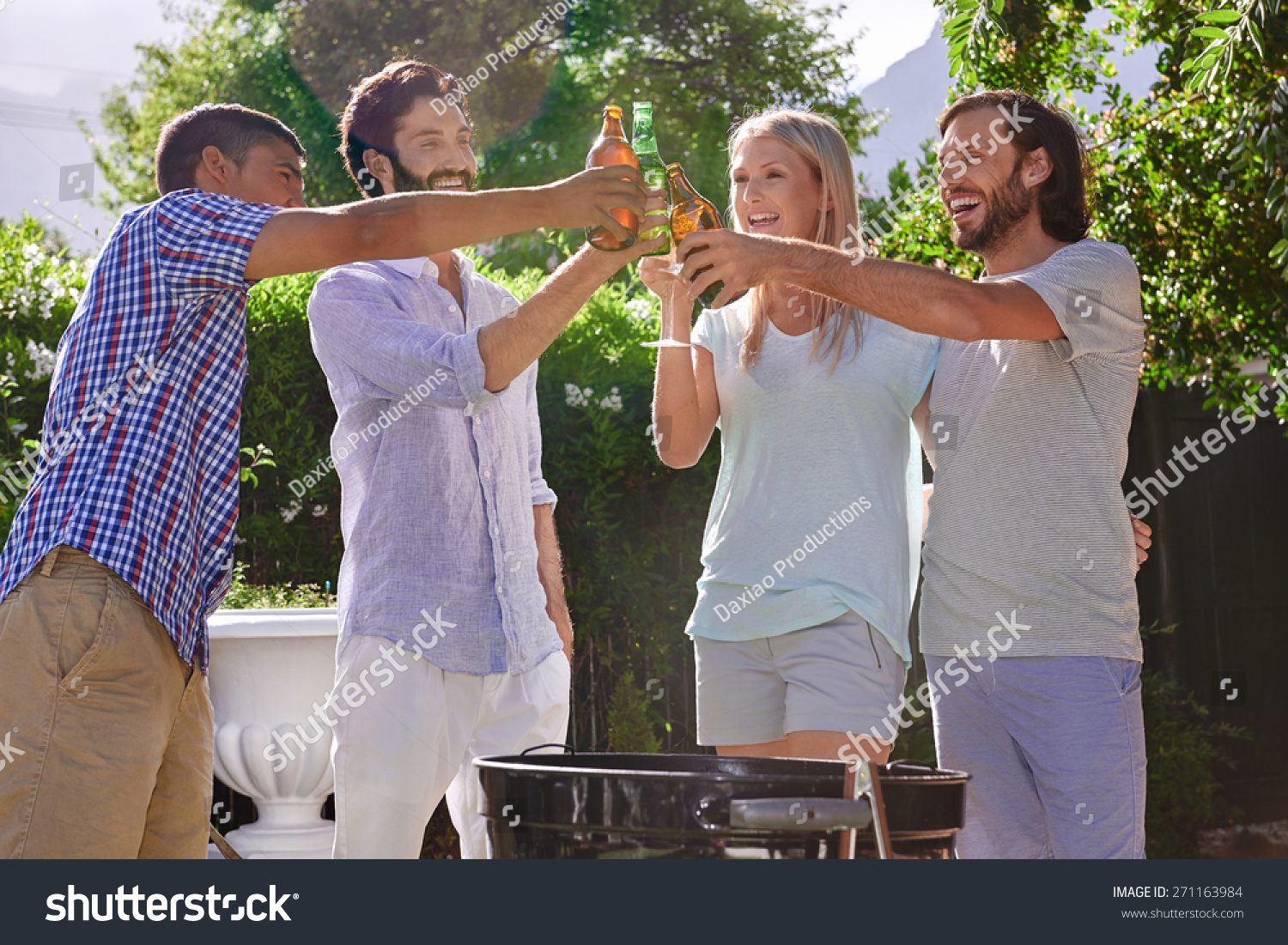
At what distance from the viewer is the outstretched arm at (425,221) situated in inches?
69.3

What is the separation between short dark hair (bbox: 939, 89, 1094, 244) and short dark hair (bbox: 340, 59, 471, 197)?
1091 mm

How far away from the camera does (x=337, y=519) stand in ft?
13.2

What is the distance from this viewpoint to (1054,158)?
234cm

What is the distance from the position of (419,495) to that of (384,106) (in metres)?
0.79

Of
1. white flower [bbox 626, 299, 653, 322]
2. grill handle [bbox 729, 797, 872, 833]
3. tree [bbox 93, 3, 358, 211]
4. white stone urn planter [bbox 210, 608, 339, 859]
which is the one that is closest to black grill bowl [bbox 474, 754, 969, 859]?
grill handle [bbox 729, 797, 872, 833]

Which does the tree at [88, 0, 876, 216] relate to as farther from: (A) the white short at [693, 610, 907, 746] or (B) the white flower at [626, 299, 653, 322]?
(A) the white short at [693, 610, 907, 746]

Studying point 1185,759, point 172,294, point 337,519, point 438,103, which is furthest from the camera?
point 1185,759

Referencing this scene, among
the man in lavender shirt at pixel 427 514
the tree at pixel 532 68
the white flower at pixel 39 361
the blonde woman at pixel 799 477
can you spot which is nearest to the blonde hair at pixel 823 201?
the blonde woman at pixel 799 477

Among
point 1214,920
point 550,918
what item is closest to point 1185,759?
point 1214,920

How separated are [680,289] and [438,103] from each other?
63cm

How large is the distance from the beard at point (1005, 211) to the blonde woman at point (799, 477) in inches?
9.2

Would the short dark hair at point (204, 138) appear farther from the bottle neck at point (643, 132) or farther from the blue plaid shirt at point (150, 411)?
the bottle neck at point (643, 132)

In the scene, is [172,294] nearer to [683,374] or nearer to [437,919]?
[683,374]

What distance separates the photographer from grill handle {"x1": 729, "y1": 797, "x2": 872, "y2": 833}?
48.5 inches
